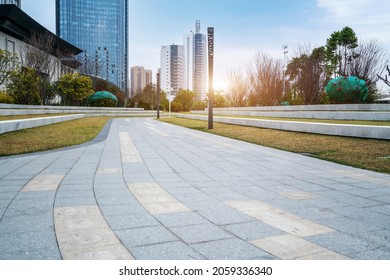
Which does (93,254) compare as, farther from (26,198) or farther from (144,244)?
(26,198)

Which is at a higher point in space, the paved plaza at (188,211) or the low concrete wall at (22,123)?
the low concrete wall at (22,123)

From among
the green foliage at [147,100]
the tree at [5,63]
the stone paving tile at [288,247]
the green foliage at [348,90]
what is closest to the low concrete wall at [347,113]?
the green foliage at [348,90]

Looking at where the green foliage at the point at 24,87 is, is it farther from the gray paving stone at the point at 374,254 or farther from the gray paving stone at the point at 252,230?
the gray paving stone at the point at 374,254

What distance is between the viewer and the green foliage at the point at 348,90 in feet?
64.6

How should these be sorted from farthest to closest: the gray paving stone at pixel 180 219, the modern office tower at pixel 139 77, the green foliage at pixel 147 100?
the modern office tower at pixel 139 77, the green foliage at pixel 147 100, the gray paving stone at pixel 180 219

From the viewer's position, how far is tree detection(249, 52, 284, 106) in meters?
31.9

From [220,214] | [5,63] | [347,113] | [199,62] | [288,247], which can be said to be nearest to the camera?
[288,247]

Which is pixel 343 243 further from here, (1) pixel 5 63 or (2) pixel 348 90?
(1) pixel 5 63

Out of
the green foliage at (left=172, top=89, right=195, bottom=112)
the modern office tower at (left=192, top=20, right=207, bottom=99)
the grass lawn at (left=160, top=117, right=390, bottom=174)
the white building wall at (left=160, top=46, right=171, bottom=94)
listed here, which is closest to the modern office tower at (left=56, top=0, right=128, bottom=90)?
the white building wall at (left=160, top=46, right=171, bottom=94)

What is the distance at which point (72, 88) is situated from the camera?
34.3 metres

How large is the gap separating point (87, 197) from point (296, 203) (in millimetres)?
2874

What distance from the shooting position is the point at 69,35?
5443 inches

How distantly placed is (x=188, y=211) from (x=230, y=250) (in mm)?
1069

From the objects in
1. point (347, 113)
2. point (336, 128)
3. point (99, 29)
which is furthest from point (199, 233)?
point (99, 29)
